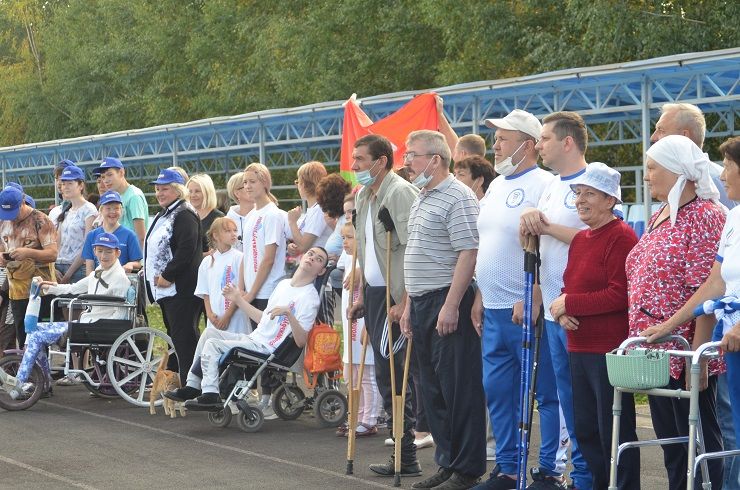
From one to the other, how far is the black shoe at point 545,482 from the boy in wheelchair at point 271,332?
9.86ft

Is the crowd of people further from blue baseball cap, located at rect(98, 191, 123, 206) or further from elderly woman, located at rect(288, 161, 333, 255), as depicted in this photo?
blue baseball cap, located at rect(98, 191, 123, 206)

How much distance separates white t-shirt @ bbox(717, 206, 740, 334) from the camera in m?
5.75

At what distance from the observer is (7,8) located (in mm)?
68625

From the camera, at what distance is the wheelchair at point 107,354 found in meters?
11.4

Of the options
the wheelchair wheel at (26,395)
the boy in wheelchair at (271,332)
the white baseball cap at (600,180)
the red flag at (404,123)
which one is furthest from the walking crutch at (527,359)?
the wheelchair wheel at (26,395)

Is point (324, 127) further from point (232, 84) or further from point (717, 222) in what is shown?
point (717, 222)

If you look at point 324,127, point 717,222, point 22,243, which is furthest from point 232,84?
point 717,222

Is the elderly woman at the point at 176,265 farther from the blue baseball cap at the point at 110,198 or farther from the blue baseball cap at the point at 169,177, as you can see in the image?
the blue baseball cap at the point at 110,198

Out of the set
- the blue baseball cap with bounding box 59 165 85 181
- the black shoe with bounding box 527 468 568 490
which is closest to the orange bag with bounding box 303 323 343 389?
the black shoe with bounding box 527 468 568 490

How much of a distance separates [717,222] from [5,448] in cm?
560

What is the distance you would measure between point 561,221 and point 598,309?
0.70m

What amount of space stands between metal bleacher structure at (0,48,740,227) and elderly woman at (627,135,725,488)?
42.1ft

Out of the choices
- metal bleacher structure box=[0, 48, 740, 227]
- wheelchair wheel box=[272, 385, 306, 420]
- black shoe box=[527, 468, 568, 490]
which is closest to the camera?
black shoe box=[527, 468, 568, 490]

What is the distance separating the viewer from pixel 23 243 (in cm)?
1261
